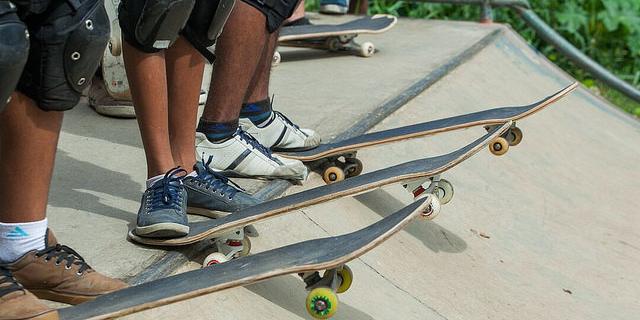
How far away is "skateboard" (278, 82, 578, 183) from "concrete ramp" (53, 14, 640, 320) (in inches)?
4.0

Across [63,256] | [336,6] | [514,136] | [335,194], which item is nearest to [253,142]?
[335,194]

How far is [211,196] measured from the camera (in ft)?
11.0

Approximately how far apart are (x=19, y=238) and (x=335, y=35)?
4.23m

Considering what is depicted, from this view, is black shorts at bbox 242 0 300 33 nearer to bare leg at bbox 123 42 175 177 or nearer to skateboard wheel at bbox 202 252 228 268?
bare leg at bbox 123 42 175 177

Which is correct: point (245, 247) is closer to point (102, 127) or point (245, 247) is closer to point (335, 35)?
point (102, 127)

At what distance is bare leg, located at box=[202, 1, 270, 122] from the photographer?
366 centimetres

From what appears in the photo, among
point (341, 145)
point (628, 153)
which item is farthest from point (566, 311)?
point (628, 153)

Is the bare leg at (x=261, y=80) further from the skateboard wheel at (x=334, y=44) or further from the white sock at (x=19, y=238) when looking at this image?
the skateboard wheel at (x=334, y=44)

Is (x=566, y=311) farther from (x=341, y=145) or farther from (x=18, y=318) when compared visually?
(x=18, y=318)

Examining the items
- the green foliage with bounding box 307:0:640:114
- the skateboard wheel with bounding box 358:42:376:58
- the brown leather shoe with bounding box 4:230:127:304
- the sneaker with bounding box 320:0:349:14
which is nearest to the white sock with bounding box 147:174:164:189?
the brown leather shoe with bounding box 4:230:127:304

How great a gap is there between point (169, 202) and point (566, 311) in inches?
67.6

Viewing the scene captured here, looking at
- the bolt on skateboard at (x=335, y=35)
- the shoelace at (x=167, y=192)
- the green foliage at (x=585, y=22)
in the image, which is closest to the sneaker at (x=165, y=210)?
the shoelace at (x=167, y=192)

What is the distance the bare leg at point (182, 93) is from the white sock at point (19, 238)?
73cm

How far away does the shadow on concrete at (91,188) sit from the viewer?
3.42 m
